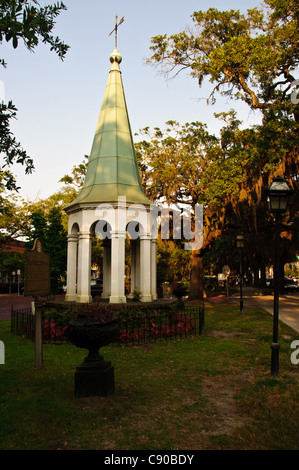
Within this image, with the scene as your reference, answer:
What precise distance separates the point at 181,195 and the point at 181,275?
577 inches

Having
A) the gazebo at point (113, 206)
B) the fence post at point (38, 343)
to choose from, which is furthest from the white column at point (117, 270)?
the fence post at point (38, 343)

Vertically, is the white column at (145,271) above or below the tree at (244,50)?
below

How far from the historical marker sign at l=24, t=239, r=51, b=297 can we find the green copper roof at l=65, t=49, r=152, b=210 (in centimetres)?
582

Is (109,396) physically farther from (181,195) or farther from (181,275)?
(181,275)

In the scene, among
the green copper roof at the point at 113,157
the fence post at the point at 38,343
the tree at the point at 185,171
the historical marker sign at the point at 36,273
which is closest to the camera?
the historical marker sign at the point at 36,273

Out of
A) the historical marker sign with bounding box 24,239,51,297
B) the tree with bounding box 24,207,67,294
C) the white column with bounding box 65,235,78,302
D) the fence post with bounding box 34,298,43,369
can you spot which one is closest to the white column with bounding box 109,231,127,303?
the white column with bounding box 65,235,78,302

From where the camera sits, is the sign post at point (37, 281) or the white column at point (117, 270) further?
the white column at point (117, 270)

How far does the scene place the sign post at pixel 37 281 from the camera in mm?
7891

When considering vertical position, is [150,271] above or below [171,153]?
below

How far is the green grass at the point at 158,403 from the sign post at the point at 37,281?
56 centimetres

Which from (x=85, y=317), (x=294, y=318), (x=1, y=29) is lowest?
(x=294, y=318)

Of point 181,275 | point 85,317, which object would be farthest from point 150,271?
point 181,275

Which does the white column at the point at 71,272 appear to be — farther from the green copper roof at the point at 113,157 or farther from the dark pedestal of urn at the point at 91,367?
the dark pedestal of urn at the point at 91,367

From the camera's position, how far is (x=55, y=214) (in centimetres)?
3177
